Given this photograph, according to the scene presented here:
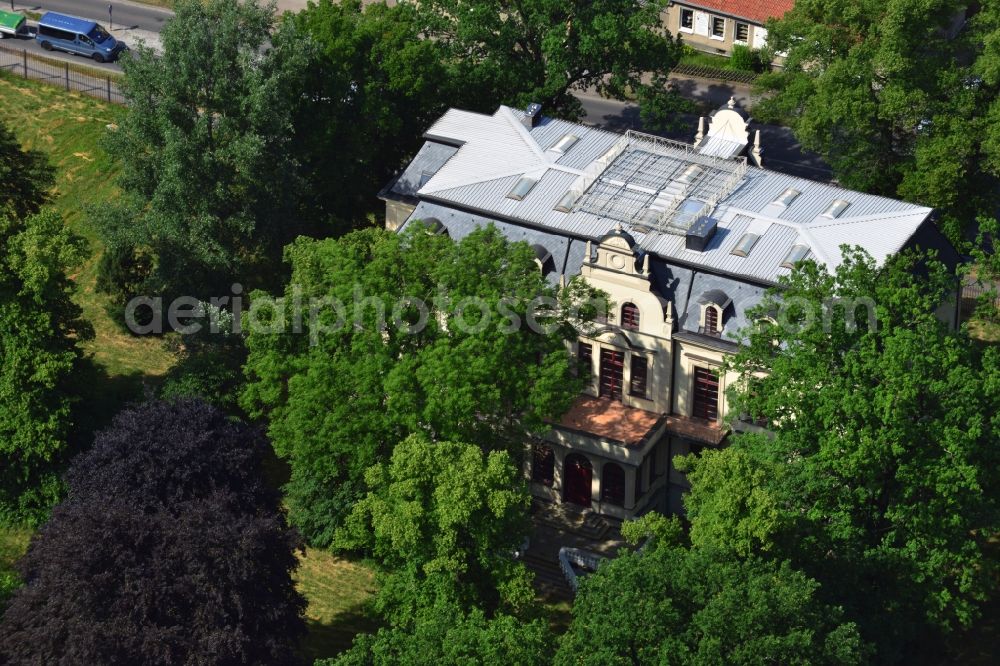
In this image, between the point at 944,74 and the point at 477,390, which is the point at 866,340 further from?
the point at 944,74

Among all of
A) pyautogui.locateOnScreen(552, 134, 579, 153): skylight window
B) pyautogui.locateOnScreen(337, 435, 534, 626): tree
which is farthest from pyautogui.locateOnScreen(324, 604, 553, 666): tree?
pyautogui.locateOnScreen(552, 134, 579, 153): skylight window

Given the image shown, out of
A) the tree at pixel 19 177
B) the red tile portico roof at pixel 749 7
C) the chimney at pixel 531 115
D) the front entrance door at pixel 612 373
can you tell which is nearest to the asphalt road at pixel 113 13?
the tree at pixel 19 177

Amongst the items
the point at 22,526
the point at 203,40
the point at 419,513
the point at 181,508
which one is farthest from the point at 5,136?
the point at 419,513

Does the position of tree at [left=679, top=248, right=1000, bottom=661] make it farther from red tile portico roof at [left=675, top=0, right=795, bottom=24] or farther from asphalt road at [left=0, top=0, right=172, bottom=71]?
asphalt road at [left=0, top=0, right=172, bottom=71]

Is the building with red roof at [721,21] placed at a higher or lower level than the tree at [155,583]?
higher

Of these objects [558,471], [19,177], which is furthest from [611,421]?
[19,177]

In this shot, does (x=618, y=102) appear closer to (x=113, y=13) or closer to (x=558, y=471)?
(x=558, y=471)

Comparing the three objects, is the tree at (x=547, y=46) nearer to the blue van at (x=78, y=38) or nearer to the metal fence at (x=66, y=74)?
the metal fence at (x=66, y=74)
